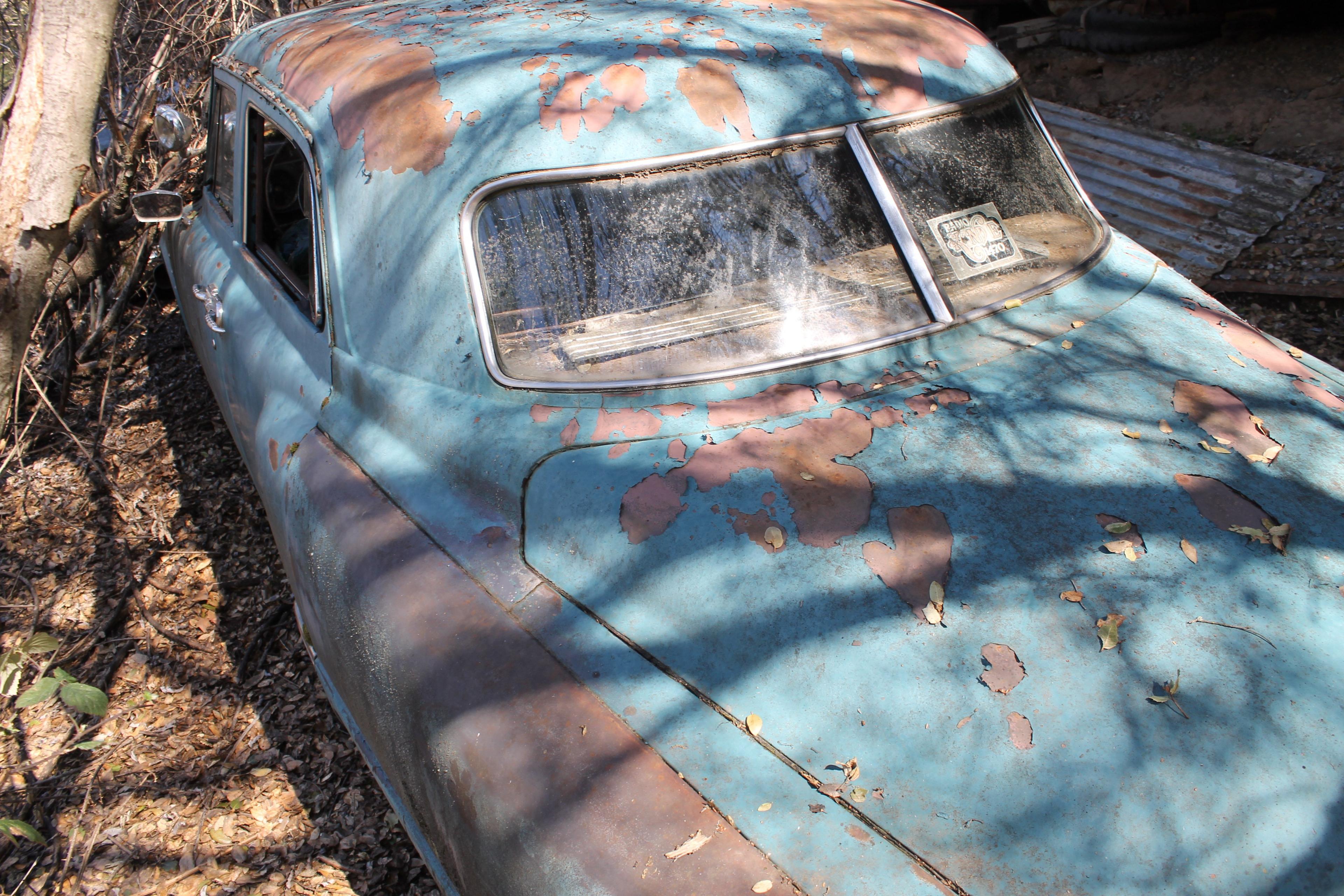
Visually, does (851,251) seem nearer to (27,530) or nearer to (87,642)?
(87,642)

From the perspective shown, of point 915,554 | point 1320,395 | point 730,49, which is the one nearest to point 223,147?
point 730,49

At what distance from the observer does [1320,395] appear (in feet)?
6.81

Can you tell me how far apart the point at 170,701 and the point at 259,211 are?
1.72m

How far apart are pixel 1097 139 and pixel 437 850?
6.53m

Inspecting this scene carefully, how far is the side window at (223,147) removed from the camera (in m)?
3.33

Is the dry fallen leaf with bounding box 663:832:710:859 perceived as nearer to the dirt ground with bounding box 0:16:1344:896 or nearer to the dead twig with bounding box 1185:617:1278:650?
the dead twig with bounding box 1185:617:1278:650

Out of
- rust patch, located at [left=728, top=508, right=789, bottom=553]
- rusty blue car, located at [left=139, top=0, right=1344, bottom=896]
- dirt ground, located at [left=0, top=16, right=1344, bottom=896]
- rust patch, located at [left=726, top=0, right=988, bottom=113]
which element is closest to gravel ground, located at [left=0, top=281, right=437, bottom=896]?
dirt ground, located at [left=0, top=16, right=1344, bottom=896]

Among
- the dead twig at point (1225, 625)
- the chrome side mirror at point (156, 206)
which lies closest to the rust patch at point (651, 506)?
the dead twig at point (1225, 625)

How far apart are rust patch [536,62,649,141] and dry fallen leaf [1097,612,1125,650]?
1.54 m

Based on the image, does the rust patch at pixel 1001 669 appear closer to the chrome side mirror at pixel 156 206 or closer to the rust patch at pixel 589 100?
the rust patch at pixel 589 100

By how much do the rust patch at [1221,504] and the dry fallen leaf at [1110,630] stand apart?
1.11ft

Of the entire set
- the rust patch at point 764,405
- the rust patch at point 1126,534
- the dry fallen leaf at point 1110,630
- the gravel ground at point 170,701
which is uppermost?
the rust patch at point 764,405

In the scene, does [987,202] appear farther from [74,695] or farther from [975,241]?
[74,695]

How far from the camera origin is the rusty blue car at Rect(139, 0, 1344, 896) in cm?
139
